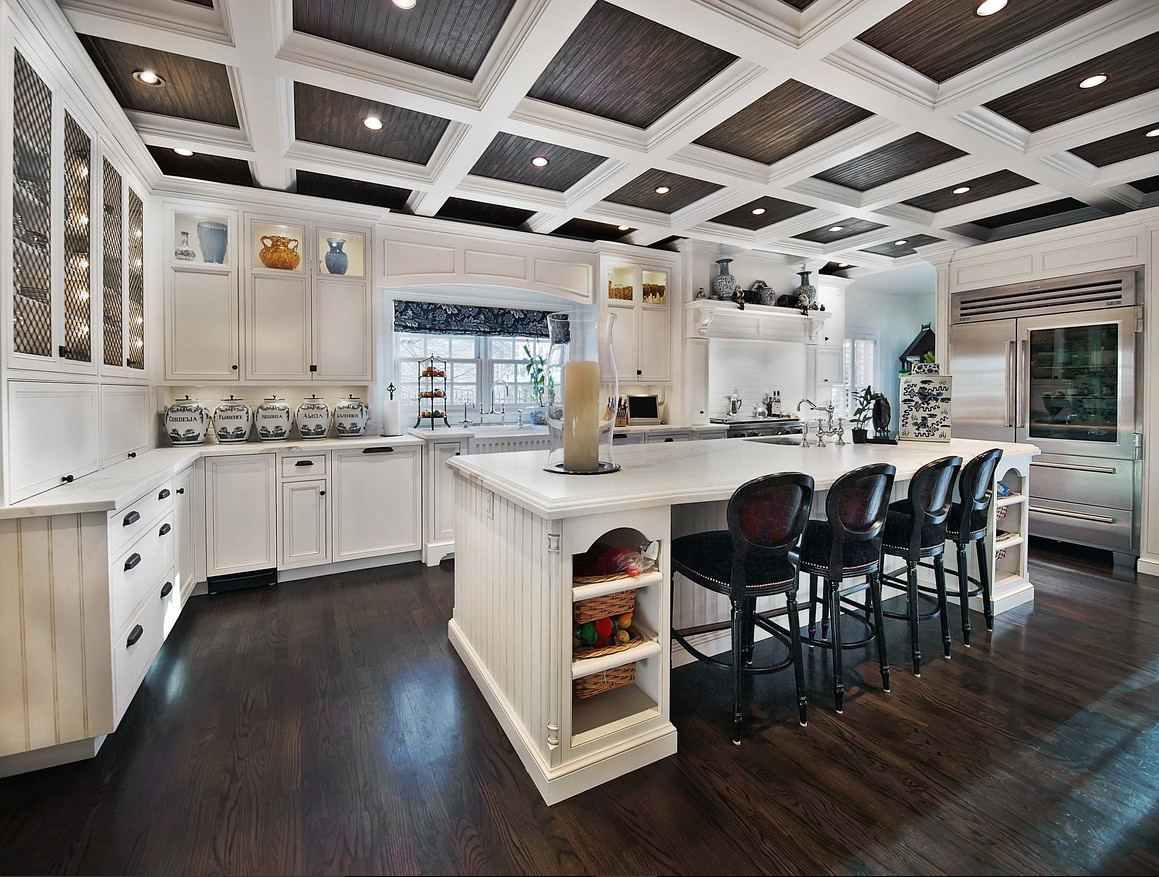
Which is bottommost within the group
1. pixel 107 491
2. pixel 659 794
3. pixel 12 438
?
pixel 659 794

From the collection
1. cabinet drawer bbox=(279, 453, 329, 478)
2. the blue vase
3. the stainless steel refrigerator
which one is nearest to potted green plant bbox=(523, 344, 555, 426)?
the blue vase

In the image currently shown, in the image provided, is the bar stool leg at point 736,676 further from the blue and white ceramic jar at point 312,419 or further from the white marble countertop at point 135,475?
the blue and white ceramic jar at point 312,419

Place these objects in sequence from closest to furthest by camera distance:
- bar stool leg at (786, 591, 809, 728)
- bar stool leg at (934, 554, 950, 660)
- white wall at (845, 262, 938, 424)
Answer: bar stool leg at (786, 591, 809, 728), bar stool leg at (934, 554, 950, 660), white wall at (845, 262, 938, 424)

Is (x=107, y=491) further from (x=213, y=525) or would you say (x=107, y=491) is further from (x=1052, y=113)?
(x=1052, y=113)

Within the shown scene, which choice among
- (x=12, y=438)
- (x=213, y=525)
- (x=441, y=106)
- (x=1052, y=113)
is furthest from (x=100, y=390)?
(x=1052, y=113)

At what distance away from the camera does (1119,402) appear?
4.17 metres

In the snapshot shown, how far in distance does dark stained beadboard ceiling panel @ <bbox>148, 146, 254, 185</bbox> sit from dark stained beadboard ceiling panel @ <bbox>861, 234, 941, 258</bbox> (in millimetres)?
5634

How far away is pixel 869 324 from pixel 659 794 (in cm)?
793

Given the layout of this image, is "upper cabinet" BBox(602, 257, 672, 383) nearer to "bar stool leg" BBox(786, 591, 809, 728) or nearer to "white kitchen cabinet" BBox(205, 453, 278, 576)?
"white kitchen cabinet" BBox(205, 453, 278, 576)

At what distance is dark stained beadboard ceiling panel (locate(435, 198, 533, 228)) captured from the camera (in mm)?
4697

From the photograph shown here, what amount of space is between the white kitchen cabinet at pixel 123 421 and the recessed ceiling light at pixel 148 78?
4.83ft

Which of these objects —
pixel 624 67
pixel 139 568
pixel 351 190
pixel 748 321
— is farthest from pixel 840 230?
pixel 139 568

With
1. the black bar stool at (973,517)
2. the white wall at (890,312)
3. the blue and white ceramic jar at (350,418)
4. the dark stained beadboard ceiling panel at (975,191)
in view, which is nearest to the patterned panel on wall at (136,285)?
the blue and white ceramic jar at (350,418)

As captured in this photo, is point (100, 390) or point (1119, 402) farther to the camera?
point (1119, 402)
